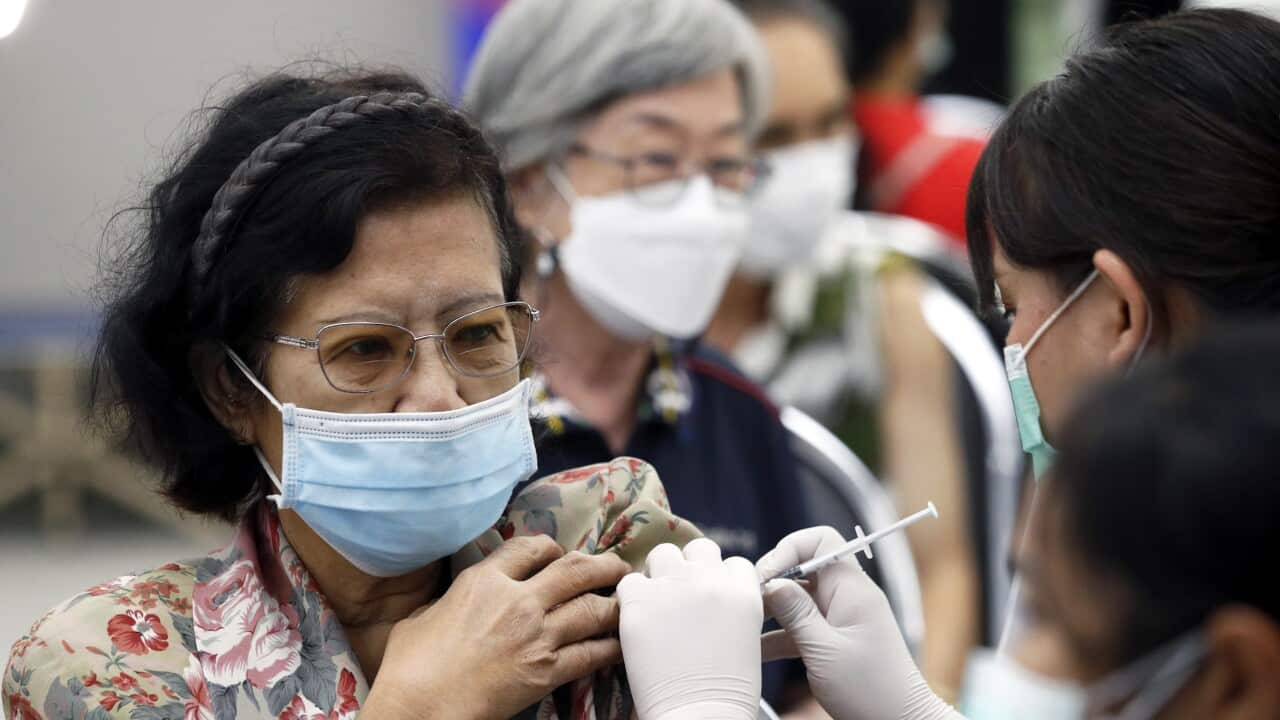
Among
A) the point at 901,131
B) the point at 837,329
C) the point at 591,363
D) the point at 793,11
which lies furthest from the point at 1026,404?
the point at 901,131

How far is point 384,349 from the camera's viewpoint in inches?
73.6

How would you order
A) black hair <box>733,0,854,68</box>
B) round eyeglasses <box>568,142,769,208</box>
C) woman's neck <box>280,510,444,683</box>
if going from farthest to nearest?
black hair <box>733,0,854,68</box>
round eyeglasses <box>568,142,769,208</box>
woman's neck <box>280,510,444,683</box>

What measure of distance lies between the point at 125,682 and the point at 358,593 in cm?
33

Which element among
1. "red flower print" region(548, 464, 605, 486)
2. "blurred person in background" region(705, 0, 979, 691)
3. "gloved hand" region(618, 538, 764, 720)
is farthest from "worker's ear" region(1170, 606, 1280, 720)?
"blurred person in background" region(705, 0, 979, 691)

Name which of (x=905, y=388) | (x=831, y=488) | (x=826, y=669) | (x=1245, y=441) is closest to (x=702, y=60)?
(x=831, y=488)

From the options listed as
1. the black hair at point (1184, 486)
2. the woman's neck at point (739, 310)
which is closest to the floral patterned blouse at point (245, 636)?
the black hair at point (1184, 486)

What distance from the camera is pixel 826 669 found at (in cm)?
191

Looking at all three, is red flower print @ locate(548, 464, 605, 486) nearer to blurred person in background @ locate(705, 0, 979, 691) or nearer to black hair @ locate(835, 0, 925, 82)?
blurred person in background @ locate(705, 0, 979, 691)

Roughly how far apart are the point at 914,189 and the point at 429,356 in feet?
11.8

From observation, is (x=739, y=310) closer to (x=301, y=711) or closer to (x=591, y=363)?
(x=591, y=363)

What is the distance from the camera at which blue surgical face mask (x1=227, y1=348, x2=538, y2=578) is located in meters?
1.85

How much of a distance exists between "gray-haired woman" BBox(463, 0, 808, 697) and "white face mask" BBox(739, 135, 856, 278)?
3.22ft

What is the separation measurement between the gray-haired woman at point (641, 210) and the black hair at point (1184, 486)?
179cm

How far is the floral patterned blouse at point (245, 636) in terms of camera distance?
1760 mm
